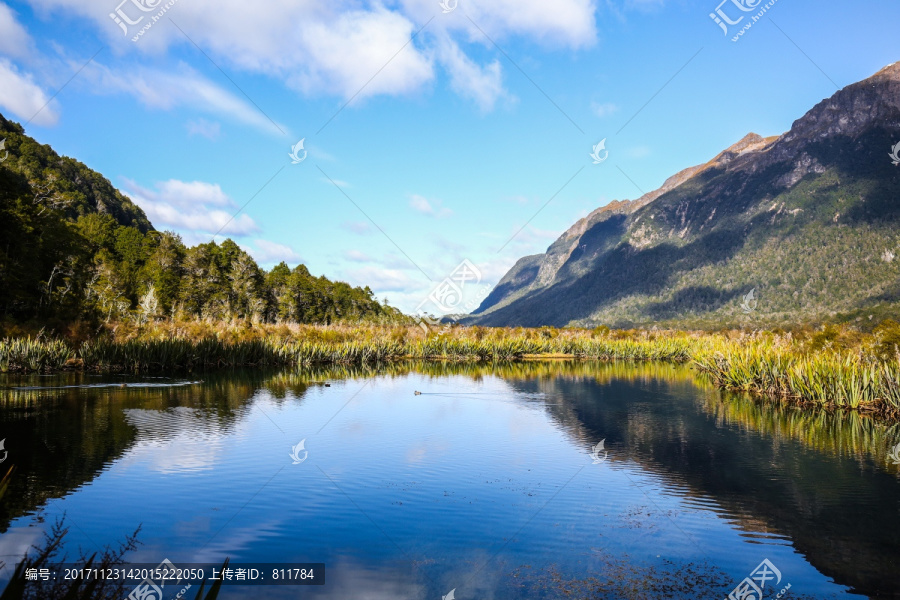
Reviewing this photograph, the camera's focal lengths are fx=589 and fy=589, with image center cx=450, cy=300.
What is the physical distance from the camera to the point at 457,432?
13.7 meters

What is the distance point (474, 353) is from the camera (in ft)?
133

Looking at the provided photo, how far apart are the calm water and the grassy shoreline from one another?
1733mm

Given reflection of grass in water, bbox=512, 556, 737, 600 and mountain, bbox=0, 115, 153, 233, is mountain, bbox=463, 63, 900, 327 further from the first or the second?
mountain, bbox=0, 115, 153, 233

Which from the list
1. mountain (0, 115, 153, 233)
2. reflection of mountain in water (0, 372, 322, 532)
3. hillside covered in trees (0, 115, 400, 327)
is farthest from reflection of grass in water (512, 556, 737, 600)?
mountain (0, 115, 153, 233)

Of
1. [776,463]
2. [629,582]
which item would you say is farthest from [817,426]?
[629,582]

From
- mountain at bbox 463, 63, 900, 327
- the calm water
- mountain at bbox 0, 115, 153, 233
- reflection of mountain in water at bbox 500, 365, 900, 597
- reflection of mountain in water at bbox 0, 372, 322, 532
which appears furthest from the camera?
mountain at bbox 463, 63, 900, 327

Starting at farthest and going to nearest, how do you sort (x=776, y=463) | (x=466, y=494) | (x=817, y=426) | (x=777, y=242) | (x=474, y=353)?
(x=777, y=242), (x=474, y=353), (x=817, y=426), (x=776, y=463), (x=466, y=494)

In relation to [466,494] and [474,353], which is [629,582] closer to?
[466,494]

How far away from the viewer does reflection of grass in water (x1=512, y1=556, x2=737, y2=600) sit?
18.0 ft

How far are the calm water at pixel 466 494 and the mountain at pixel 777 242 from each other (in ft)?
176

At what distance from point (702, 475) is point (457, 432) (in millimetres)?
5485

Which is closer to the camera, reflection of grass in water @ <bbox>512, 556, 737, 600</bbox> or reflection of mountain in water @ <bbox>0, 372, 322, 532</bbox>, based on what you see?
reflection of grass in water @ <bbox>512, 556, 737, 600</bbox>

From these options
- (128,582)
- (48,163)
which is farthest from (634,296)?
(128,582)

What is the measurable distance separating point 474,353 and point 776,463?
2982cm
